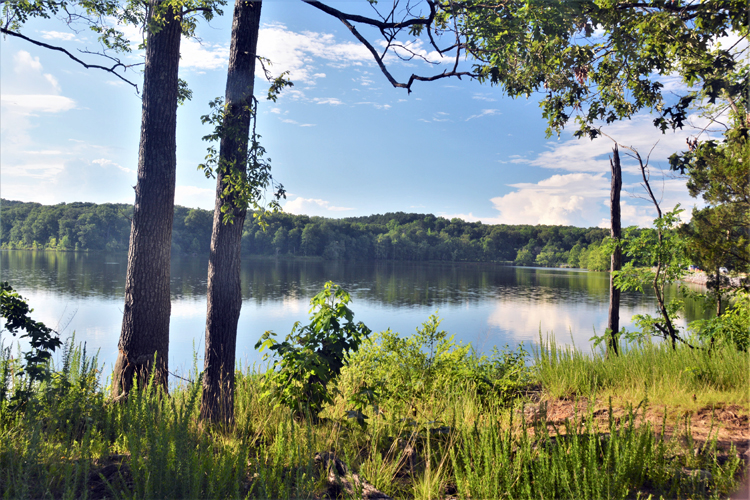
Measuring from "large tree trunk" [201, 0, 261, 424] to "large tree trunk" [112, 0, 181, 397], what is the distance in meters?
0.69

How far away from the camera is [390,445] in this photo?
3.53 metres

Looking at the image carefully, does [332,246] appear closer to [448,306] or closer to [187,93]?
[448,306]

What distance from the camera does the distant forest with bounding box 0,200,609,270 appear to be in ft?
214

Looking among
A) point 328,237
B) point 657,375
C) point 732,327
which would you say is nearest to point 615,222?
point 732,327

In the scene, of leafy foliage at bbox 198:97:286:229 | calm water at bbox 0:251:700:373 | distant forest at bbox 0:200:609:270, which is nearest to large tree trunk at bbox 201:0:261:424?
leafy foliage at bbox 198:97:286:229

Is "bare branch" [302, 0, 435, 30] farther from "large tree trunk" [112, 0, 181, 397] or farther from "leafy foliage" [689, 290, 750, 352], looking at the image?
"leafy foliage" [689, 290, 750, 352]

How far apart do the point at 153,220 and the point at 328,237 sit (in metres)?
72.4

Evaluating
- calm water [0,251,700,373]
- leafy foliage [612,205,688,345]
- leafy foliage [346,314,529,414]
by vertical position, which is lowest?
calm water [0,251,700,373]

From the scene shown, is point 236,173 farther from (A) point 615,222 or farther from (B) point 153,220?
(A) point 615,222

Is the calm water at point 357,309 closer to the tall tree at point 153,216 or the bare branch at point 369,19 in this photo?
the tall tree at point 153,216

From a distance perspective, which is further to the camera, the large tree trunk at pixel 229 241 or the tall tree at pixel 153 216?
the tall tree at pixel 153 216

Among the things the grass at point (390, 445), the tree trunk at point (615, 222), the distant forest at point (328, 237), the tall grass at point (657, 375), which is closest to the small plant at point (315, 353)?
the grass at point (390, 445)

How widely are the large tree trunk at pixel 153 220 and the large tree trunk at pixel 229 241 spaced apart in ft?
2.28

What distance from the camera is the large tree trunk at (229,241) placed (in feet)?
14.8
